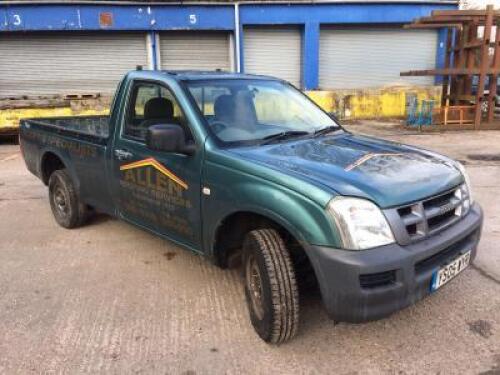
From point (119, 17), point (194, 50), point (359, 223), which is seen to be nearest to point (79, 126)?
point (359, 223)

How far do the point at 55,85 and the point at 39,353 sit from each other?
16.8 m

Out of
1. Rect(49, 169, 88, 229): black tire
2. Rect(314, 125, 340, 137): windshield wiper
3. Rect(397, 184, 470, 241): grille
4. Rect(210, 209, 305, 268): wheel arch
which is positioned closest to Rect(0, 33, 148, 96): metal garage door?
Rect(49, 169, 88, 229): black tire

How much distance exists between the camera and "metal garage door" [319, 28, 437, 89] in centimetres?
1862

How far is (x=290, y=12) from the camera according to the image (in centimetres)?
1761

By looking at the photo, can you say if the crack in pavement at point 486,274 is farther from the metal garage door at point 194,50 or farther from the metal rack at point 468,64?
the metal garage door at point 194,50

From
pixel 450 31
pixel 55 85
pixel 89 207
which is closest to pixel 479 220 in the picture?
pixel 89 207

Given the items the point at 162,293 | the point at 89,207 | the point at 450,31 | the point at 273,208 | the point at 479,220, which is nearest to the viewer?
the point at 273,208

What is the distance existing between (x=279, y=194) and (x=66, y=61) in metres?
17.2

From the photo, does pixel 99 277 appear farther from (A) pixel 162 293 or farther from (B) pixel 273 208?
(B) pixel 273 208

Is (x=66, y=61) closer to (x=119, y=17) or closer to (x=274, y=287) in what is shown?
(x=119, y=17)

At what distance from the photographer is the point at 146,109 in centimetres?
388

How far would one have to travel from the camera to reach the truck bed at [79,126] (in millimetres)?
4332

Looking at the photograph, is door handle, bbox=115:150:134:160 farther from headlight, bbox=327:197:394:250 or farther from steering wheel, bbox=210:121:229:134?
headlight, bbox=327:197:394:250

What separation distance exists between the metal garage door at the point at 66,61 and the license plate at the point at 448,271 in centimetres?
1674
